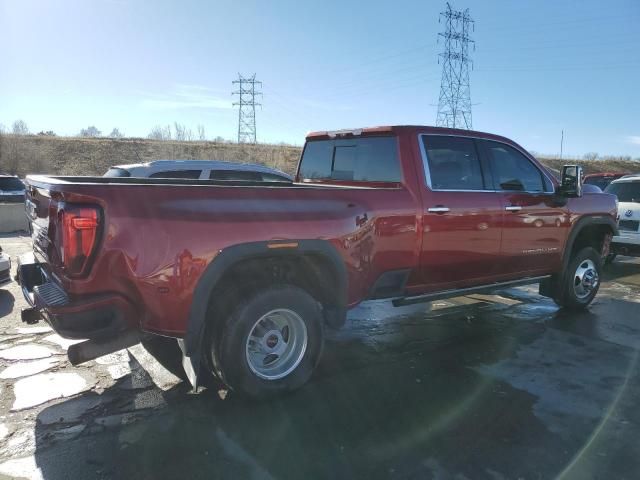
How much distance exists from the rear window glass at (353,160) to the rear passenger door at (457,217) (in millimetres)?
318

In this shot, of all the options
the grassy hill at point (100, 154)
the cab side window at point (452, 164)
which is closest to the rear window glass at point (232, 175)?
the cab side window at point (452, 164)

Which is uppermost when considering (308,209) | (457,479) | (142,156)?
(142,156)

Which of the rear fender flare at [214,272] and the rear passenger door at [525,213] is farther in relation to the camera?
the rear passenger door at [525,213]

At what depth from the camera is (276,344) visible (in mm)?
3949

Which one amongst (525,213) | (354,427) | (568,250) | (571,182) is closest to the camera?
(354,427)

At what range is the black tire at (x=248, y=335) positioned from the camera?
3.57 m

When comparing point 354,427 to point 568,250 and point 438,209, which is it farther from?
point 568,250

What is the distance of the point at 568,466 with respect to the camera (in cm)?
310

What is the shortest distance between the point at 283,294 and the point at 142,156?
50.4 metres

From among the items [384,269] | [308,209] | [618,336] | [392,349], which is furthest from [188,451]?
[618,336]

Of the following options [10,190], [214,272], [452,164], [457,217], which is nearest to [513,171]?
[452,164]

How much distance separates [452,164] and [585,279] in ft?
9.74

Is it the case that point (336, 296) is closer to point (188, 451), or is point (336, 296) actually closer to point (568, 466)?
point (188, 451)

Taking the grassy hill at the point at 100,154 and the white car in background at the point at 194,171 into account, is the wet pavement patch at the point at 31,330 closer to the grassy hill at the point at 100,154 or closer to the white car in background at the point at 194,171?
the white car in background at the point at 194,171
